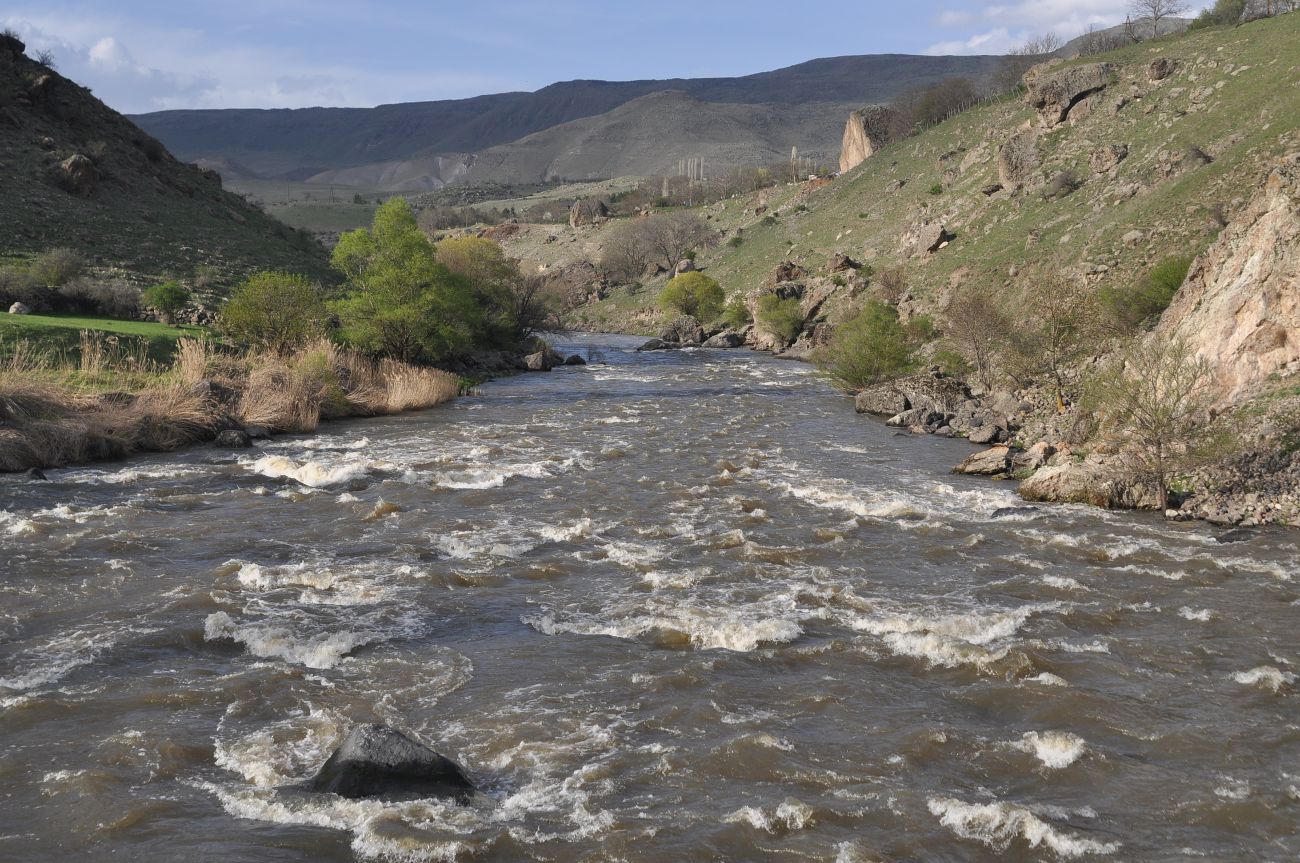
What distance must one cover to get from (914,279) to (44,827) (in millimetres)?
49187

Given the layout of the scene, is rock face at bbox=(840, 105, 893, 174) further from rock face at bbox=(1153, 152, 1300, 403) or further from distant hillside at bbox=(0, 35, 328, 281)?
rock face at bbox=(1153, 152, 1300, 403)

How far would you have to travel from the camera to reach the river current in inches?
322

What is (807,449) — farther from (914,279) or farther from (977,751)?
(914,279)

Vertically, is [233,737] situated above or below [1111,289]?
below

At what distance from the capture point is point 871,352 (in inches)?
1410

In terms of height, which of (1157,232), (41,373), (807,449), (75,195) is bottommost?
(807,449)

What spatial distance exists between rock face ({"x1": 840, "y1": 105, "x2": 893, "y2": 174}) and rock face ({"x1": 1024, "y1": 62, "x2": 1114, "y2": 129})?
34198 mm

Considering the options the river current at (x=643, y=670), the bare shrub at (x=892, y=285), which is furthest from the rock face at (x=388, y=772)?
the bare shrub at (x=892, y=285)

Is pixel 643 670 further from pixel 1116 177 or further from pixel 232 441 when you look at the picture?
pixel 1116 177

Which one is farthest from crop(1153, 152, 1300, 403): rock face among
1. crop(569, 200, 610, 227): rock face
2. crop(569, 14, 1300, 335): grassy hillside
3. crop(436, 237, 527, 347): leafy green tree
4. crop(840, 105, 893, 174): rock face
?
crop(569, 200, 610, 227): rock face

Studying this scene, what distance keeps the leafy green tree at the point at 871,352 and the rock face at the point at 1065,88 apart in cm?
2632

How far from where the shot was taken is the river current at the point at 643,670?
818 centimetres

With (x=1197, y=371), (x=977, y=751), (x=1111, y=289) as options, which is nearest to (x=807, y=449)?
(x=1197, y=371)

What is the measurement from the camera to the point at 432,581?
47.7ft
